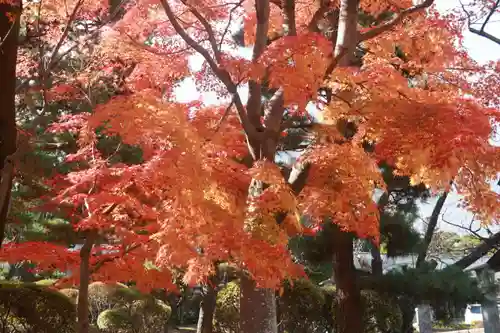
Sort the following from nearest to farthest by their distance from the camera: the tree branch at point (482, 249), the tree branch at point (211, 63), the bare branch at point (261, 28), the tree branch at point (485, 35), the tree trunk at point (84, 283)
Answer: the tree branch at point (211, 63), the bare branch at point (261, 28), the tree trunk at point (84, 283), the tree branch at point (485, 35), the tree branch at point (482, 249)

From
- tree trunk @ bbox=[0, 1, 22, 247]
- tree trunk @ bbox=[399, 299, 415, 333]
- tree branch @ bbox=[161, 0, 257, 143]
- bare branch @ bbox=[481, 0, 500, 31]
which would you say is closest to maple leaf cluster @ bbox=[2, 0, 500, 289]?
tree branch @ bbox=[161, 0, 257, 143]

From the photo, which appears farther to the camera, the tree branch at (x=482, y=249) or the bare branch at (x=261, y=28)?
the tree branch at (x=482, y=249)

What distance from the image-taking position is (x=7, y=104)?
5094mm

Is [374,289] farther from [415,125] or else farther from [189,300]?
[189,300]

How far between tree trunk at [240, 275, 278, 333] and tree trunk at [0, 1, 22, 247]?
2.86 metres

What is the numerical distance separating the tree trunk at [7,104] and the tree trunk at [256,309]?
286 cm

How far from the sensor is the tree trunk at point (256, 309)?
617 centimetres

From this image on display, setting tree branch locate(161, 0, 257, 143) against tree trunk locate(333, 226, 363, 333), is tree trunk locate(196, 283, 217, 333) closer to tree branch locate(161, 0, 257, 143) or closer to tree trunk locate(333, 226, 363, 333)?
tree trunk locate(333, 226, 363, 333)

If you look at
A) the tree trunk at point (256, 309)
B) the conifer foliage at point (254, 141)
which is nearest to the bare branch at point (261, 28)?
the conifer foliage at point (254, 141)

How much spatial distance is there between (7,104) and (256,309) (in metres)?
3.60

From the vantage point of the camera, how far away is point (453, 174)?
576 cm

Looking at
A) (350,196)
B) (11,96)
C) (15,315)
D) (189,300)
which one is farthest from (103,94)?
(189,300)

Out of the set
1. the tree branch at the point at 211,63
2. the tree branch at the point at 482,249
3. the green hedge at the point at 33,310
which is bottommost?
the green hedge at the point at 33,310

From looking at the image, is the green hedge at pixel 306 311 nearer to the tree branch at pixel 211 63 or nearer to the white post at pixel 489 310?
the white post at pixel 489 310
